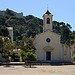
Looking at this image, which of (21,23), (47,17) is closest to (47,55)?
(47,17)

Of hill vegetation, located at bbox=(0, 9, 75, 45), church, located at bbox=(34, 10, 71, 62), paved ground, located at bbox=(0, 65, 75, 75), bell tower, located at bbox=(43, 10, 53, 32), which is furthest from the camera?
hill vegetation, located at bbox=(0, 9, 75, 45)

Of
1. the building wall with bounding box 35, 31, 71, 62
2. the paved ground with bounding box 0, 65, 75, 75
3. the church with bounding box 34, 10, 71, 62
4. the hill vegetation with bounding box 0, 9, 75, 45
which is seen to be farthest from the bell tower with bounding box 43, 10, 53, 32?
the hill vegetation with bounding box 0, 9, 75, 45

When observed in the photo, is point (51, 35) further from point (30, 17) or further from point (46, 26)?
point (30, 17)

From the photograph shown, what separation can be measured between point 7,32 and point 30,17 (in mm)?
70355

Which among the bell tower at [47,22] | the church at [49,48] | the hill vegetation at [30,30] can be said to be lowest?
the church at [49,48]

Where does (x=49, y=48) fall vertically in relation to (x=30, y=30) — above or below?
below

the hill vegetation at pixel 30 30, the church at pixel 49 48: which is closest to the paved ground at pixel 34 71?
the church at pixel 49 48

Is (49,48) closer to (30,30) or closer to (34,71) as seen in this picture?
(34,71)

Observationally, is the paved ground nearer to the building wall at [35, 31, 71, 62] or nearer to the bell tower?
the building wall at [35, 31, 71, 62]

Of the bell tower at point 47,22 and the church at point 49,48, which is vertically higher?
the bell tower at point 47,22

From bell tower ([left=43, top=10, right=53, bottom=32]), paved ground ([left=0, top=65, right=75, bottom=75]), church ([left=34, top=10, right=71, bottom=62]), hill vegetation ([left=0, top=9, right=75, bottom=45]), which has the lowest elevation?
paved ground ([left=0, top=65, right=75, bottom=75])

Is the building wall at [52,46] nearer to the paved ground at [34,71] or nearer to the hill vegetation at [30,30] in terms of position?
the paved ground at [34,71]

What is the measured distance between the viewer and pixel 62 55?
141ft

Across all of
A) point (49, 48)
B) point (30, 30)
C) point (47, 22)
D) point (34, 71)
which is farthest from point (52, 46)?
→ point (30, 30)
